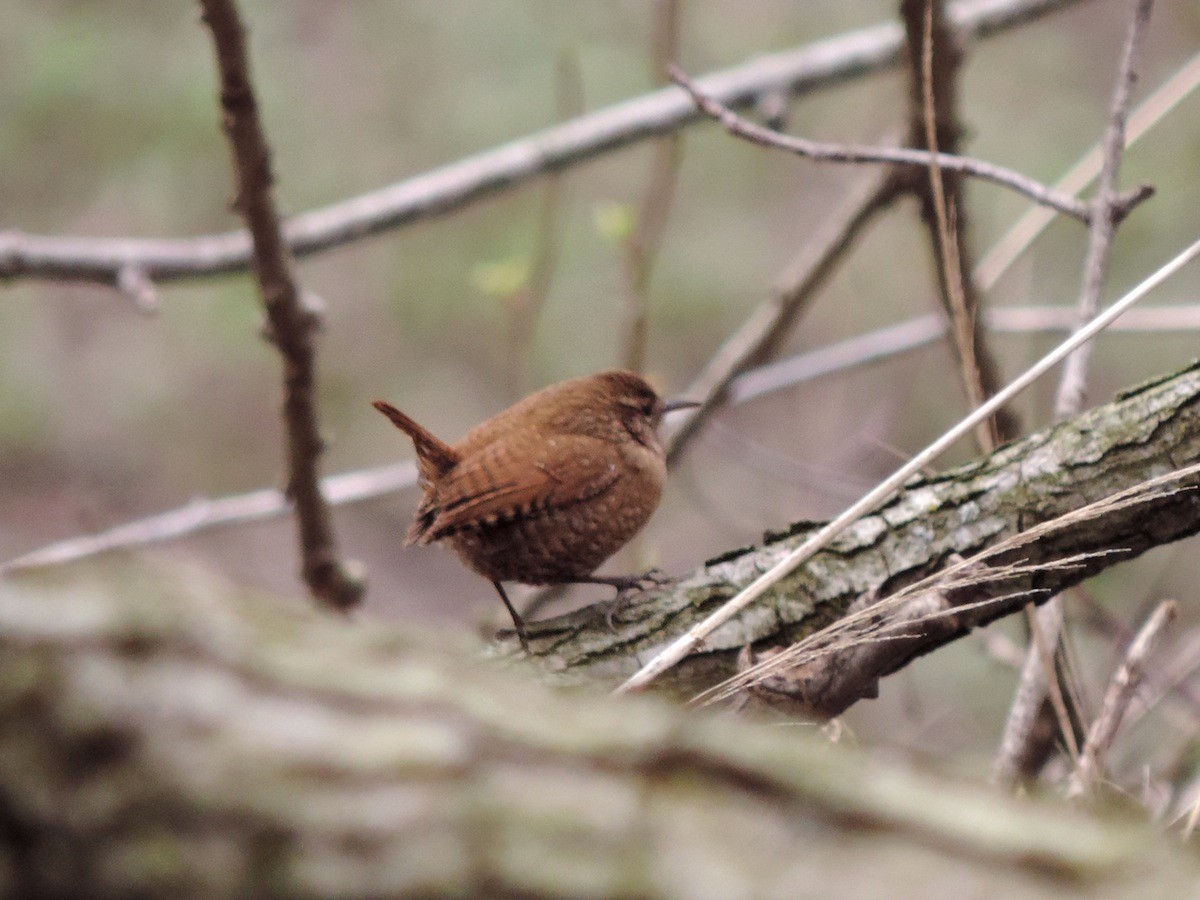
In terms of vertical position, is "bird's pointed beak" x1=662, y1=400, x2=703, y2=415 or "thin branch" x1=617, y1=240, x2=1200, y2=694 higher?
"bird's pointed beak" x1=662, y1=400, x2=703, y2=415

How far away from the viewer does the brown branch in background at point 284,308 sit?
2.26m

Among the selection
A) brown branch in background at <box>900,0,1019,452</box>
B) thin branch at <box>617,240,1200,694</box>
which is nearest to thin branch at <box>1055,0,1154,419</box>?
brown branch in background at <box>900,0,1019,452</box>

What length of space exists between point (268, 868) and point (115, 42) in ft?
20.8

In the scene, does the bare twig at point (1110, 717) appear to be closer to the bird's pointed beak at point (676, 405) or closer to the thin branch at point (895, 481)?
the thin branch at point (895, 481)

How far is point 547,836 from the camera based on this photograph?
664mm

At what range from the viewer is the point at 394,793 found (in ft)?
2.16

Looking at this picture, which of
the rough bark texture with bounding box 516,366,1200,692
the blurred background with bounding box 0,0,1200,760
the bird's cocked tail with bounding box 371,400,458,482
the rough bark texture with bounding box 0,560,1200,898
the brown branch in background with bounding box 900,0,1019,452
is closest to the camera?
the rough bark texture with bounding box 0,560,1200,898

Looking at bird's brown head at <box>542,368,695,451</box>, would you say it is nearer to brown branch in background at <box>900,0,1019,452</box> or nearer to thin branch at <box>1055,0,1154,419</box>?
brown branch in background at <box>900,0,1019,452</box>

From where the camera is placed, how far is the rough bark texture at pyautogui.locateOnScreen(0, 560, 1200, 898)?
633 millimetres

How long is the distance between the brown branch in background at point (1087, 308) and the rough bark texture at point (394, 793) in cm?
148

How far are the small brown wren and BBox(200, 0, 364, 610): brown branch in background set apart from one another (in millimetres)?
243

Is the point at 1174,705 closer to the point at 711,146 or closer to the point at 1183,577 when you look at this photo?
the point at 1183,577

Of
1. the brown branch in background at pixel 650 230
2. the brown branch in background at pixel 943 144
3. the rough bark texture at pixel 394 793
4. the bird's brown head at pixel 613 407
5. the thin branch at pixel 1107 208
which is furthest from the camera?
the brown branch in background at pixel 650 230

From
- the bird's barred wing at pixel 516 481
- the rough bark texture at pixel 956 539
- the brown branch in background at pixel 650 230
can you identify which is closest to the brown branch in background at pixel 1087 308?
the rough bark texture at pixel 956 539
